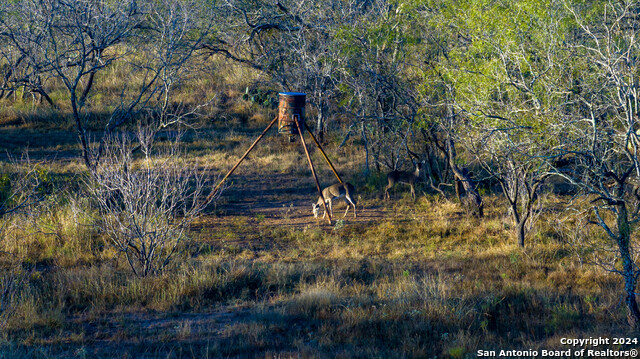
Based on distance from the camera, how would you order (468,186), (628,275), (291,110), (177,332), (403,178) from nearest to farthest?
(177,332) → (628,275) → (291,110) → (468,186) → (403,178)

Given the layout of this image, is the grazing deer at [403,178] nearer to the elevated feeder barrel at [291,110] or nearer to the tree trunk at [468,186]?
the tree trunk at [468,186]

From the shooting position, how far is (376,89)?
1258cm

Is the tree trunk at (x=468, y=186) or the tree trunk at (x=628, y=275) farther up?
the tree trunk at (x=468, y=186)

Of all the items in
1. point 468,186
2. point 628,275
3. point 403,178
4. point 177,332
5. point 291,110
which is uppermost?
point 291,110

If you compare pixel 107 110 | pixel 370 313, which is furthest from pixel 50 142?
pixel 370 313

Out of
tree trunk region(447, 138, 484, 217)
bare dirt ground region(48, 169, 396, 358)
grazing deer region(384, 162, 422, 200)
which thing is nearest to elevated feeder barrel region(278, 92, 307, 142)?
grazing deer region(384, 162, 422, 200)

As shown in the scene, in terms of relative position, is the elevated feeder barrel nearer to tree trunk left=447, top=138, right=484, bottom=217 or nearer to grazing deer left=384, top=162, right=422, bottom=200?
grazing deer left=384, top=162, right=422, bottom=200

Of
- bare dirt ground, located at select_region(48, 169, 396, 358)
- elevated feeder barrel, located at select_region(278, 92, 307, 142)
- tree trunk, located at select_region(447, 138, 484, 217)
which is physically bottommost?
bare dirt ground, located at select_region(48, 169, 396, 358)

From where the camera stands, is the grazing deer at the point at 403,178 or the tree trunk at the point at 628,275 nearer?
the tree trunk at the point at 628,275

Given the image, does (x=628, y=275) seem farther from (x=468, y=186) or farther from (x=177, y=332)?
(x=468, y=186)

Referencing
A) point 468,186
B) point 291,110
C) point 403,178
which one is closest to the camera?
point 291,110

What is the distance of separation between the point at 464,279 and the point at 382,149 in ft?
21.4

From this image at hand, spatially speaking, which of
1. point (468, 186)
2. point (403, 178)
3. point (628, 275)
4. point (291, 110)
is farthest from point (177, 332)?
point (403, 178)

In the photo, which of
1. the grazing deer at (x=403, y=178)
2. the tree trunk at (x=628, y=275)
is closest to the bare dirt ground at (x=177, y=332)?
the tree trunk at (x=628, y=275)
